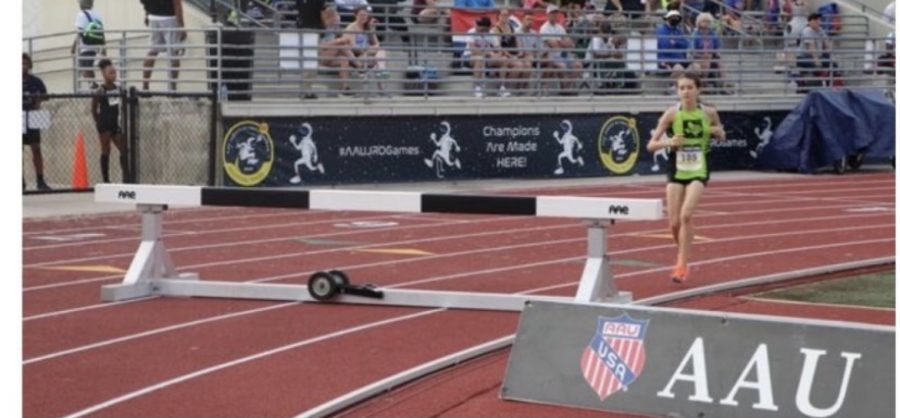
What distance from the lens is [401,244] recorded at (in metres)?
17.1

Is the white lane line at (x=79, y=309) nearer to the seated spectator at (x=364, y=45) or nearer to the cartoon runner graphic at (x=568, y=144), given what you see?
the seated spectator at (x=364, y=45)

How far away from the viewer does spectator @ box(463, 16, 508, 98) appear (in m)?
27.2

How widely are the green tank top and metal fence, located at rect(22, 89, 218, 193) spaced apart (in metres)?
10.4

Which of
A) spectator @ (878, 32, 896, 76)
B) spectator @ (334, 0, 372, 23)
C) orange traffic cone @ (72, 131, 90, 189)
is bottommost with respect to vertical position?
orange traffic cone @ (72, 131, 90, 189)

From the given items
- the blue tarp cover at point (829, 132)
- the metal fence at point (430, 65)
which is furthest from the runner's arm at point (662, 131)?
the blue tarp cover at point (829, 132)

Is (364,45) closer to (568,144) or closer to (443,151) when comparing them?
(443,151)

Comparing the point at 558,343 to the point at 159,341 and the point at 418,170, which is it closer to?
the point at 159,341

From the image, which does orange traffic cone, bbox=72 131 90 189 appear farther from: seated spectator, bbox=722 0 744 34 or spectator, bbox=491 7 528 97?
seated spectator, bbox=722 0 744 34

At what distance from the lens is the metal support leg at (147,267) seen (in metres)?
12.8

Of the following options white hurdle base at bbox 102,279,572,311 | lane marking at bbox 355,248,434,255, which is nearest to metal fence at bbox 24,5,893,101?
lane marking at bbox 355,248,434,255

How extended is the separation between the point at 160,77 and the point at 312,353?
16.2 meters

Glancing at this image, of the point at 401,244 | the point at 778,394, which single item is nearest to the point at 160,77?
the point at 401,244

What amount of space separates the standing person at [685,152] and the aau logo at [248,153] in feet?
34.7
